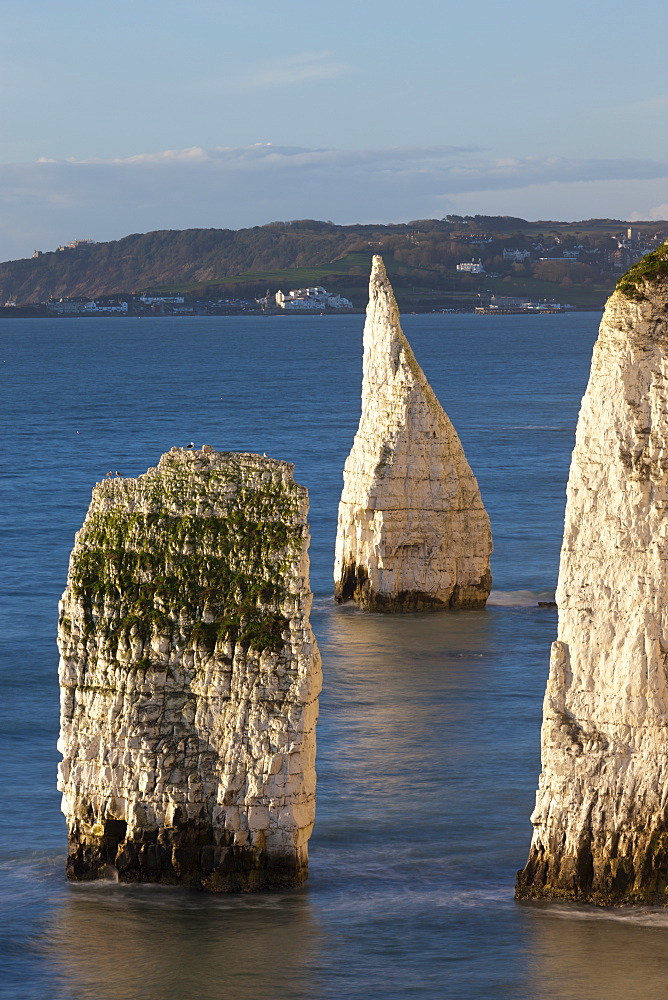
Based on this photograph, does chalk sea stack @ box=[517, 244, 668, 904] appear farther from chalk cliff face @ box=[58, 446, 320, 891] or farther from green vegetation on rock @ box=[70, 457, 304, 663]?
green vegetation on rock @ box=[70, 457, 304, 663]

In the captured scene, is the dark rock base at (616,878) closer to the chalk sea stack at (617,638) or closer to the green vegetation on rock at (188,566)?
the chalk sea stack at (617,638)

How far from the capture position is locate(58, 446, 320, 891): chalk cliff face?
74.7 feet

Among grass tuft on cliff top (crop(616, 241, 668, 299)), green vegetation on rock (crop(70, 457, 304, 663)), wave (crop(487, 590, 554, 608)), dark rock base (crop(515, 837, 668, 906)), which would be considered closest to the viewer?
dark rock base (crop(515, 837, 668, 906))

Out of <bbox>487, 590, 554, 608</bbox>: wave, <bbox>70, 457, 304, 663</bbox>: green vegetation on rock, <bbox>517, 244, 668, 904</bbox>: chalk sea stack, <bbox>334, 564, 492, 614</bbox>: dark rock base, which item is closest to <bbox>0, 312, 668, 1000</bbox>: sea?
<bbox>487, 590, 554, 608</bbox>: wave

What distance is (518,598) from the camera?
48281mm

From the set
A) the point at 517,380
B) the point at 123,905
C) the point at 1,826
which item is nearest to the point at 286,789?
the point at 123,905

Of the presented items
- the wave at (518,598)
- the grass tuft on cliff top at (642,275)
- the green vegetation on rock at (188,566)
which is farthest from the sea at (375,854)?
the grass tuft on cliff top at (642,275)

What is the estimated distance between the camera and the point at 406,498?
43.3 meters

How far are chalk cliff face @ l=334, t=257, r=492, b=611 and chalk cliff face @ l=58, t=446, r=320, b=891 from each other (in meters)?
19.1

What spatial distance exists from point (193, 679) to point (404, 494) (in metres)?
20.5

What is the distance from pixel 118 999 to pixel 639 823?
7394 mm

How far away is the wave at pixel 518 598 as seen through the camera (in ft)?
155

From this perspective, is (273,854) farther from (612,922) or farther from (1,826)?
(1,826)

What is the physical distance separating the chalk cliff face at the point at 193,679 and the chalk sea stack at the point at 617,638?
3.61 metres
